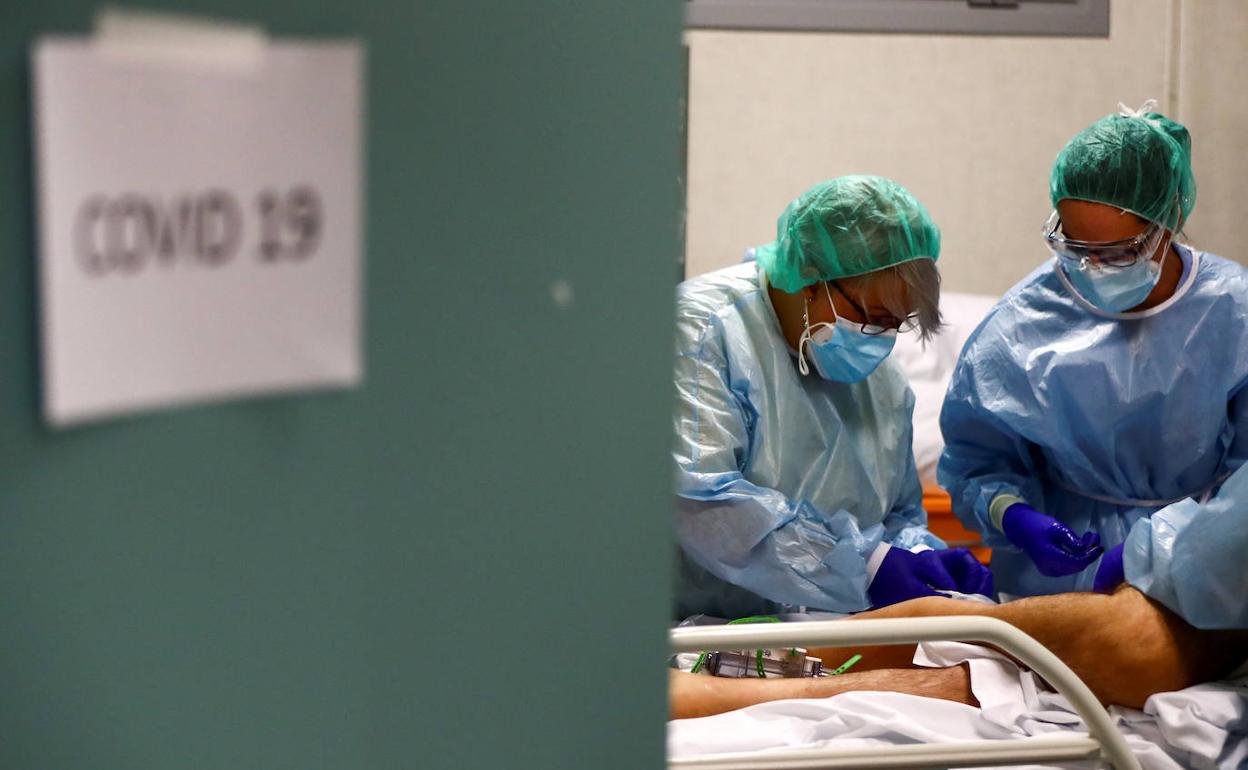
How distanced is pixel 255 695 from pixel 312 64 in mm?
277

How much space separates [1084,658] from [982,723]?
213 mm

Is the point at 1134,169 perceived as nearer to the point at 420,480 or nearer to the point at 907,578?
the point at 907,578

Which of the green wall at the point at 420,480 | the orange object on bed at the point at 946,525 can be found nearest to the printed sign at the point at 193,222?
the green wall at the point at 420,480

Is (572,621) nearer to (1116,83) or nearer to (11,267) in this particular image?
(11,267)

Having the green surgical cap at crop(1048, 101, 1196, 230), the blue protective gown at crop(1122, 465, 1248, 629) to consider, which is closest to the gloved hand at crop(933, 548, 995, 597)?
the blue protective gown at crop(1122, 465, 1248, 629)

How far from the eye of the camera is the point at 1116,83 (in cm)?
354

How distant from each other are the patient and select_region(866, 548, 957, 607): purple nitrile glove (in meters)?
0.17

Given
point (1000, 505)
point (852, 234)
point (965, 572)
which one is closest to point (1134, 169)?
point (852, 234)

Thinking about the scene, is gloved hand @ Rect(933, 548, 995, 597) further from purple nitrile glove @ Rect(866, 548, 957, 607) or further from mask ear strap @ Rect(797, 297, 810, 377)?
mask ear strap @ Rect(797, 297, 810, 377)

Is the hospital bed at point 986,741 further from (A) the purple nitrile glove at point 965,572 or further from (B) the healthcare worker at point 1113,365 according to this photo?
(A) the purple nitrile glove at point 965,572

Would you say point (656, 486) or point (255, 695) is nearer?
point (255, 695)

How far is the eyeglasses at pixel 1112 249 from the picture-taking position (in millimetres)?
2016

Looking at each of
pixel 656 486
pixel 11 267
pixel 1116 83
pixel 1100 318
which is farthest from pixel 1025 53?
pixel 11 267

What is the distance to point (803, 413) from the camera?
2137 millimetres
